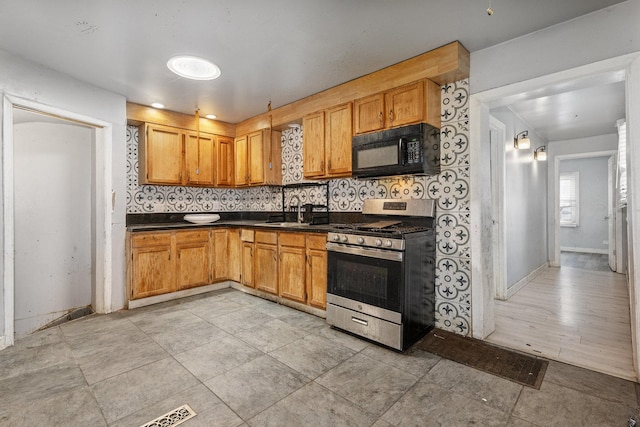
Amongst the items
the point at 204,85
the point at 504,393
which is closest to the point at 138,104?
the point at 204,85

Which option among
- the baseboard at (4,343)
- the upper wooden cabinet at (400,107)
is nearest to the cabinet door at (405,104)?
the upper wooden cabinet at (400,107)

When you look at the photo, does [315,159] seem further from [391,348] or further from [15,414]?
[15,414]

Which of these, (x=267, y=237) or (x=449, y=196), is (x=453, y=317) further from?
(x=267, y=237)

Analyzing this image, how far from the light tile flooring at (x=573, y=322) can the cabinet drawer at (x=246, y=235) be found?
9.31 feet

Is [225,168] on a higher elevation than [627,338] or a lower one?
higher

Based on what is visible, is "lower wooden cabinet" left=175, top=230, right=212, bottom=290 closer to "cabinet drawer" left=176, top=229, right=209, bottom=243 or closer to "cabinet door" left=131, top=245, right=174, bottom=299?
"cabinet drawer" left=176, top=229, right=209, bottom=243

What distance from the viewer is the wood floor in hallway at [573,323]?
2.31 m

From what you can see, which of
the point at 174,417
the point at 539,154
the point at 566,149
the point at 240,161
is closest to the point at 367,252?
the point at 174,417

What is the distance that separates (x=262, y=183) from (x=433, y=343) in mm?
3028

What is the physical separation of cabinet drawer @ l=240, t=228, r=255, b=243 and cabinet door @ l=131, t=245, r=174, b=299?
909 mm

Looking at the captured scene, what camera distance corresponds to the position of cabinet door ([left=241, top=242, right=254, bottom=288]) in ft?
13.1

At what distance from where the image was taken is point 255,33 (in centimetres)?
235

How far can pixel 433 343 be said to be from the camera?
8.38 ft

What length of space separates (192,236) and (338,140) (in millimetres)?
2296
